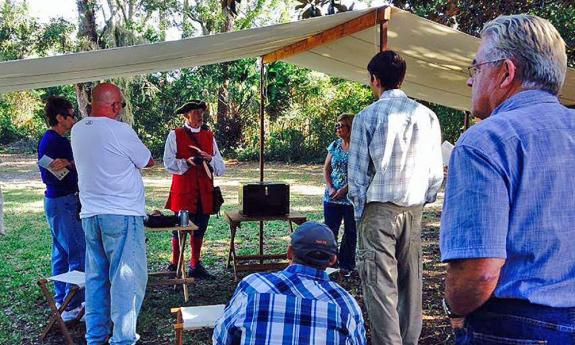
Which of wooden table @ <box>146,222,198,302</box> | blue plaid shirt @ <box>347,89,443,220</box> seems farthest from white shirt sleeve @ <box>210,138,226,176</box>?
blue plaid shirt @ <box>347,89,443,220</box>

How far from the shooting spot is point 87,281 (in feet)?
11.5

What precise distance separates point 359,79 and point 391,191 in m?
4.09

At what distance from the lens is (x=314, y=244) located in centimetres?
189

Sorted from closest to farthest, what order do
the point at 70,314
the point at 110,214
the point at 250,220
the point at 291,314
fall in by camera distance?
the point at 291,314
the point at 110,214
the point at 70,314
the point at 250,220

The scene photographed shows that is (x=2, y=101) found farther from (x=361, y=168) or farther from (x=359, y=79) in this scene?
(x=361, y=168)

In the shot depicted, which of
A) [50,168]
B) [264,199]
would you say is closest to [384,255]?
[264,199]

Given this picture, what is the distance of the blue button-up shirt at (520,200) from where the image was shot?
1.26 meters

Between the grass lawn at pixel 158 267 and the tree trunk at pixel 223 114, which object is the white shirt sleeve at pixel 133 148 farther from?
the tree trunk at pixel 223 114

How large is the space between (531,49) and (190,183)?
418 centimetres

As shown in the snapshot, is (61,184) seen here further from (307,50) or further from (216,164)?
(307,50)

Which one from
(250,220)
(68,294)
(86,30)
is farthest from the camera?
(86,30)

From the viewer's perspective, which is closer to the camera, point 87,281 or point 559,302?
point 559,302

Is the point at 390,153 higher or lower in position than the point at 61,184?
higher

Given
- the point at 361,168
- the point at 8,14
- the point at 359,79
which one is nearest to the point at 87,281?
the point at 361,168
